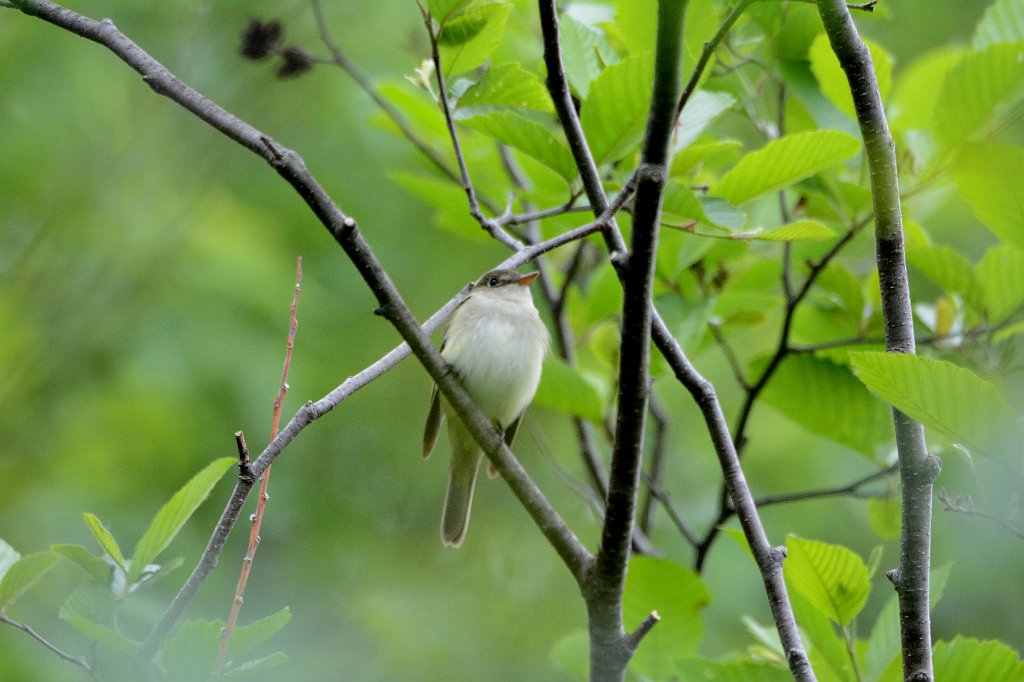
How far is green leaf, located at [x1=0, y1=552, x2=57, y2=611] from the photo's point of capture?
2.20 meters

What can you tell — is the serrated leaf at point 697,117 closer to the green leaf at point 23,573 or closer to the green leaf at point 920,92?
the green leaf at point 920,92

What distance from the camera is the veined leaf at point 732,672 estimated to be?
2760mm

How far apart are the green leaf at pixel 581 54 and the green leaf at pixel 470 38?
27 centimetres

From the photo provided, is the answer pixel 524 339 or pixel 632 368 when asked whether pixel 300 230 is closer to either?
pixel 524 339

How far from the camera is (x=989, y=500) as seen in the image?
2.23m

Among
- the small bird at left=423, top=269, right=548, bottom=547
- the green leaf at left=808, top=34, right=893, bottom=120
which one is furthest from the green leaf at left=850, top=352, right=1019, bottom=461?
the small bird at left=423, top=269, right=548, bottom=547

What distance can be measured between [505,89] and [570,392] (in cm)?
134

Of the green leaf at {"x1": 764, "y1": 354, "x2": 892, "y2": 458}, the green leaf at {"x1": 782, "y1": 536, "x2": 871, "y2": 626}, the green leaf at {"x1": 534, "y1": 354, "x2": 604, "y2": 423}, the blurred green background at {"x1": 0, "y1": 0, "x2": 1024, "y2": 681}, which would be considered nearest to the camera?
the green leaf at {"x1": 782, "y1": 536, "x2": 871, "y2": 626}

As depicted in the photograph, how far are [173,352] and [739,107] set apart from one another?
3430 millimetres

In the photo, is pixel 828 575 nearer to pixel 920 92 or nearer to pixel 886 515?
pixel 886 515

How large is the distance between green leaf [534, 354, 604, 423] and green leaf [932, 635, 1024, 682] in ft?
5.14

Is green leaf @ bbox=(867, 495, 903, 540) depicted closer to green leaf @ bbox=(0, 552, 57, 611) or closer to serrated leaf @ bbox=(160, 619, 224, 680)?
serrated leaf @ bbox=(160, 619, 224, 680)

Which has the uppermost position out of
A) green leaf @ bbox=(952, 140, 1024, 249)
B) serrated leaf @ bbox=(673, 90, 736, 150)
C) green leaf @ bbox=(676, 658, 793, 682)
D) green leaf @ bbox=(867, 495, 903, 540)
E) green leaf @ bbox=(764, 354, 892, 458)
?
serrated leaf @ bbox=(673, 90, 736, 150)

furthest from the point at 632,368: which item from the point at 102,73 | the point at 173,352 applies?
the point at 102,73
